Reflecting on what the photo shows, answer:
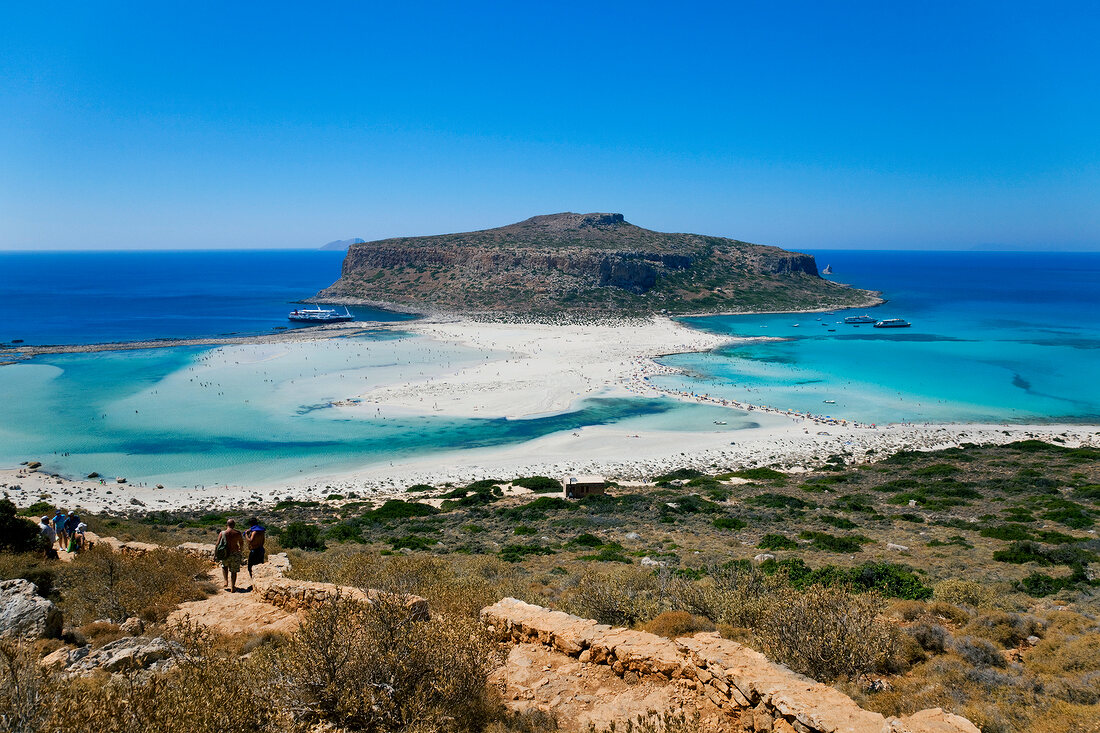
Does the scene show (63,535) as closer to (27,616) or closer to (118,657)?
(27,616)

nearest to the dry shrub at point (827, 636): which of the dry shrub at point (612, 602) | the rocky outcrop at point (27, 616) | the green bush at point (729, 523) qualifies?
the dry shrub at point (612, 602)

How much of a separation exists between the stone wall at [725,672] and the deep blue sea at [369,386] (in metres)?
22.8

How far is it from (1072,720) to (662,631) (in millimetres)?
4061

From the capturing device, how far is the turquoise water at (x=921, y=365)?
38688 millimetres

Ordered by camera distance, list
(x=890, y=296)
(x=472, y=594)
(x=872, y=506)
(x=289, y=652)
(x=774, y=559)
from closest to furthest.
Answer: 1. (x=289, y=652)
2. (x=472, y=594)
3. (x=774, y=559)
4. (x=872, y=506)
5. (x=890, y=296)

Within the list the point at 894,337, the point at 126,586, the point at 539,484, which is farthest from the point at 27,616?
the point at 894,337

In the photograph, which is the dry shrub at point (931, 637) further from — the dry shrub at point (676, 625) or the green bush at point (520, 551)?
the green bush at point (520, 551)

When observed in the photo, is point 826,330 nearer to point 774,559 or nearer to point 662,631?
point 774,559

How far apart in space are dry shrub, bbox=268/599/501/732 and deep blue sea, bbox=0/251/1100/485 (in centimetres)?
2416

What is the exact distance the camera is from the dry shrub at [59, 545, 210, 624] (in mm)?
8008

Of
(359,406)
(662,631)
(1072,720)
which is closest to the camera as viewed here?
(1072,720)

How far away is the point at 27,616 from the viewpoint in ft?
22.5

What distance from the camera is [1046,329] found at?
70.2 metres

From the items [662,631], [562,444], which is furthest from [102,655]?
[562,444]
